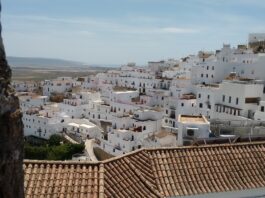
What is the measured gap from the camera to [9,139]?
3.13 metres

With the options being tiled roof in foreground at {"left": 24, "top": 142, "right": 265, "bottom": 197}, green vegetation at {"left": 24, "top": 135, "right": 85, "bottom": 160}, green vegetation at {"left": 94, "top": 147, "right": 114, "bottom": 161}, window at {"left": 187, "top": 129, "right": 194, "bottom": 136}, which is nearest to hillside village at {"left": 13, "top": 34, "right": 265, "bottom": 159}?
green vegetation at {"left": 94, "top": 147, "right": 114, "bottom": 161}

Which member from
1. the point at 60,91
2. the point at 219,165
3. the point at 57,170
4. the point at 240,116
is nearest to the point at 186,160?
the point at 219,165

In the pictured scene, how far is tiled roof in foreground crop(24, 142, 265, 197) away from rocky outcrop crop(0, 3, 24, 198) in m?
6.15

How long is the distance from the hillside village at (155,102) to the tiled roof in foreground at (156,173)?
1290 centimetres

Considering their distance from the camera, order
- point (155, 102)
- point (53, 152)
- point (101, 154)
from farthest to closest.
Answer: point (155, 102) → point (101, 154) → point (53, 152)

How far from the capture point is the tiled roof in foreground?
9.66 metres

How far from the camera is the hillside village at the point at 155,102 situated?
4462 centimetres

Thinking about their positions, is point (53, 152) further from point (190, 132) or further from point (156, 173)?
point (156, 173)

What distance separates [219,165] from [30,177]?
530 centimetres

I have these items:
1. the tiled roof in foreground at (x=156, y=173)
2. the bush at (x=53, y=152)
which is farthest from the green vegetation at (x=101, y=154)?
the tiled roof in foreground at (x=156, y=173)

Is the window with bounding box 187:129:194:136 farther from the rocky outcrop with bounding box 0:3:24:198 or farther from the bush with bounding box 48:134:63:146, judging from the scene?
the bush with bounding box 48:134:63:146

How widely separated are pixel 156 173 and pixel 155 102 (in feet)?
164

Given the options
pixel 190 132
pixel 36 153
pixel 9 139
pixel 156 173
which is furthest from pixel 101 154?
pixel 9 139

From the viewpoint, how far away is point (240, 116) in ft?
141
